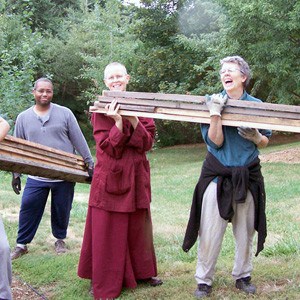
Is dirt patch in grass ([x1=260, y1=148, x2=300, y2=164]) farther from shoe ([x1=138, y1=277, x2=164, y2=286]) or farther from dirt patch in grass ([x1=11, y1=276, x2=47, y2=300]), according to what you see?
dirt patch in grass ([x1=11, y1=276, x2=47, y2=300])

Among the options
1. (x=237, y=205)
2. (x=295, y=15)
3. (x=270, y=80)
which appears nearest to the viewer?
(x=237, y=205)

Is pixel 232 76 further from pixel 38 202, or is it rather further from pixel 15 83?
pixel 15 83

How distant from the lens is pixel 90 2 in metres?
34.9

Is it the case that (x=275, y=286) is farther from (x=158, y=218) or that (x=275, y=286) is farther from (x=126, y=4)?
(x=126, y=4)

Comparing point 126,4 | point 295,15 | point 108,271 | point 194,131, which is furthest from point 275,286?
point 194,131

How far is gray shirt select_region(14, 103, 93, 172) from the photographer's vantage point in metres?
5.67

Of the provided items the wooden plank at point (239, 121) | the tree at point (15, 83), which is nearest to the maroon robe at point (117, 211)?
the wooden plank at point (239, 121)

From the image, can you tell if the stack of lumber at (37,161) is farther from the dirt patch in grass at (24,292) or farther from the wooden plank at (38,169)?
the dirt patch in grass at (24,292)

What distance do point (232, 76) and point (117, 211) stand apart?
4.71 ft

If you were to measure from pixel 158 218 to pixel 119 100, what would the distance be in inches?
200

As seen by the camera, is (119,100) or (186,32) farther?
(186,32)

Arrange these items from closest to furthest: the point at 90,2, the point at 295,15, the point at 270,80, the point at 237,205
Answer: the point at 237,205, the point at 295,15, the point at 270,80, the point at 90,2

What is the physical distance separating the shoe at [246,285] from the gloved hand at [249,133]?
119cm

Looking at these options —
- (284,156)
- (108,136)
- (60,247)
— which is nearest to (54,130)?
(60,247)
